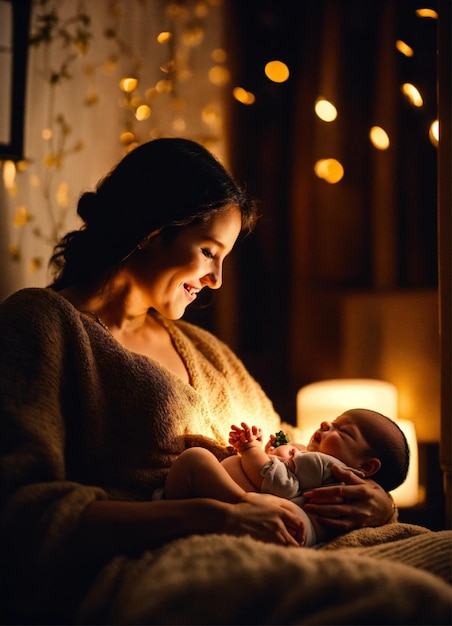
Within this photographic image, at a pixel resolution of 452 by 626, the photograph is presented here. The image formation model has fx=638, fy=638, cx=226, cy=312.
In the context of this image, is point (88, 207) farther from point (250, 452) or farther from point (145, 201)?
point (250, 452)

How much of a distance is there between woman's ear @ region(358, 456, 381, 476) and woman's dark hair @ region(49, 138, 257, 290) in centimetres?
64

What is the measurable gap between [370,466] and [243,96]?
61.0 inches

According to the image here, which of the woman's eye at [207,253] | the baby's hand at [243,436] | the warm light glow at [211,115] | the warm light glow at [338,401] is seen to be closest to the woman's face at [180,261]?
the woman's eye at [207,253]

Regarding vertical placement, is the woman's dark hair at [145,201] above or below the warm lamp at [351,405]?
above

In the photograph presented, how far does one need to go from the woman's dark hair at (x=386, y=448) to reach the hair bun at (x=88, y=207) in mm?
762

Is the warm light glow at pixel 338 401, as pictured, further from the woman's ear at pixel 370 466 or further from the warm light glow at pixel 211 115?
the warm light glow at pixel 211 115

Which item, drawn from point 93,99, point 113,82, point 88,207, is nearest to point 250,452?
point 88,207

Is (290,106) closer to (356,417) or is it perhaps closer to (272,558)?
(356,417)

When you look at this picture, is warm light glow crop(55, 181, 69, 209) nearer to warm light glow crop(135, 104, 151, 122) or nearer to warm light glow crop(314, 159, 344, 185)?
warm light glow crop(135, 104, 151, 122)

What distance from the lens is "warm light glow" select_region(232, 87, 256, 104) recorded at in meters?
2.38

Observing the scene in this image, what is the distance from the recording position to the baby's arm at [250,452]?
1262 mm

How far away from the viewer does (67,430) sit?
1.28 meters

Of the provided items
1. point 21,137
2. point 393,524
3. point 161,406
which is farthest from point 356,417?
point 21,137

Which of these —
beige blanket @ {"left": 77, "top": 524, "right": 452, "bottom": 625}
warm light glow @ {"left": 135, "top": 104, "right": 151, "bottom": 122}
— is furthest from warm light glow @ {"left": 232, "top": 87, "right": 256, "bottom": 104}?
beige blanket @ {"left": 77, "top": 524, "right": 452, "bottom": 625}
